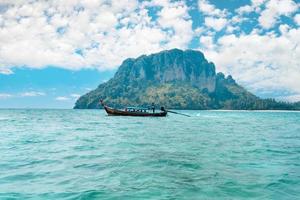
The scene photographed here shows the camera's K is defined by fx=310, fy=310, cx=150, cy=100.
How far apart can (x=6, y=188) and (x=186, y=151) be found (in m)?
14.1

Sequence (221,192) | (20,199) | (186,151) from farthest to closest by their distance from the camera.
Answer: (186,151)
(221,192)
(20,199)

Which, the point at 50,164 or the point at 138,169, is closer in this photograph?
the point at 138,169

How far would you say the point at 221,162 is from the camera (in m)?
19.1

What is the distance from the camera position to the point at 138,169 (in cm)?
1694

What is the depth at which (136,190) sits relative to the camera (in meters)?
12.8

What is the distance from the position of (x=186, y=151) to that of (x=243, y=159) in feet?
16.0

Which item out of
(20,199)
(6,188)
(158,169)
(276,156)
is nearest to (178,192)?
(158,169)

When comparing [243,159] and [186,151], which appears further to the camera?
[186,151]

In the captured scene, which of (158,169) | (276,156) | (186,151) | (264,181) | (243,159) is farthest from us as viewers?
(186,151)

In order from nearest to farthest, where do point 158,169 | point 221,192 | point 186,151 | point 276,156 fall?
point 221,192, point 158,169, point 276,156, point 186,151

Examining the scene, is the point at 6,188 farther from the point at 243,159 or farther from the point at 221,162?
the point at 243,159

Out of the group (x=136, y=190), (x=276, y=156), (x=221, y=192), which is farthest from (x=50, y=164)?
(x=276, y=156)

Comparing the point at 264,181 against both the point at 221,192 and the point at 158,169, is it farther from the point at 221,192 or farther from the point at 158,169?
the point at 158,169

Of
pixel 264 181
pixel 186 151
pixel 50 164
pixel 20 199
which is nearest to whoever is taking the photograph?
pixel 20 199
